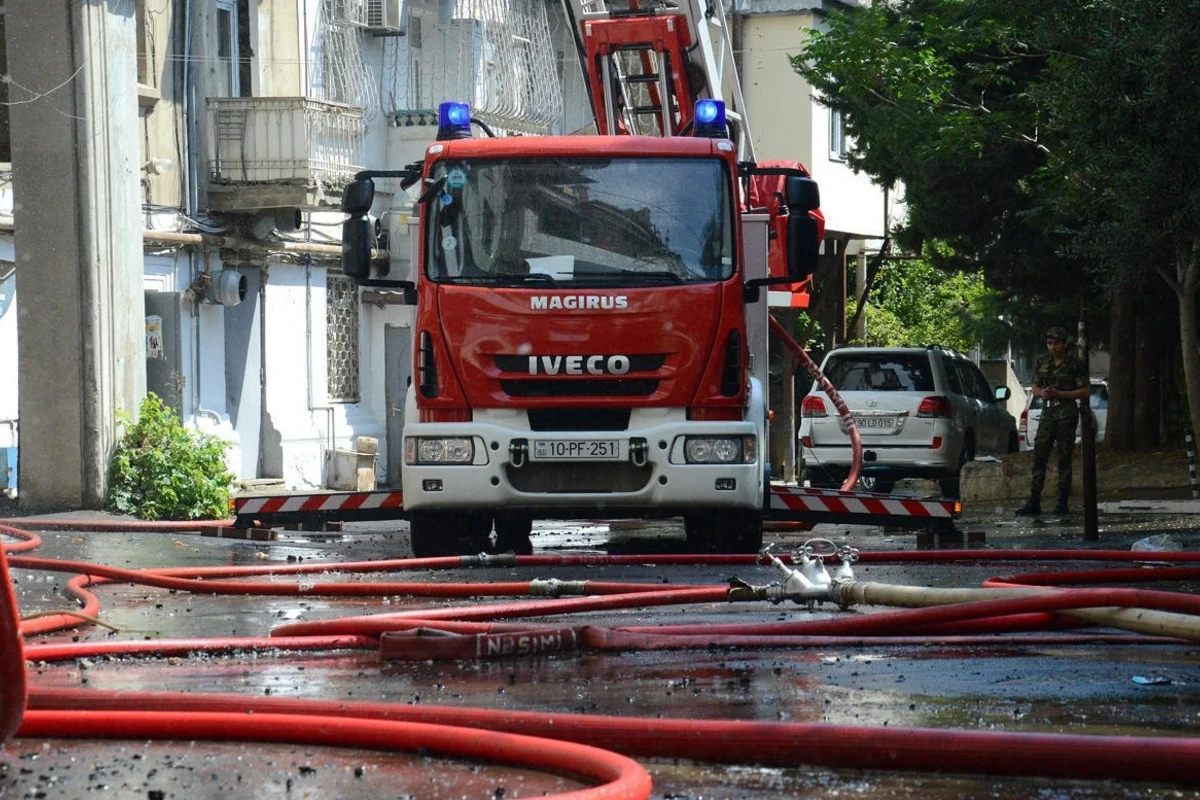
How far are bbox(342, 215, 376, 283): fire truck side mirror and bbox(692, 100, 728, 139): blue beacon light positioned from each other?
228cm

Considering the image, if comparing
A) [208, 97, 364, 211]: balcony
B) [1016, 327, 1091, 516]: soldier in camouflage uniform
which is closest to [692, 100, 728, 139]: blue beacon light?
[1016, 327, 1091, 516]: soldier in camouflage uniform

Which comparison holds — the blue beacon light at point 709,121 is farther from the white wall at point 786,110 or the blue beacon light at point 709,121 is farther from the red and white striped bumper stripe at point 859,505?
the white wall at point 786,110

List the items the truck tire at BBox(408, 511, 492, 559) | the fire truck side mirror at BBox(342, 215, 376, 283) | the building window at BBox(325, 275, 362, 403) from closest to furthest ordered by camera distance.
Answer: the fire truck side mirror at BBox(342, 215, 376, 283), the truck tire at BBox(408, 511, 492, 559), the building window at BBox(325, 275, 362, 403)

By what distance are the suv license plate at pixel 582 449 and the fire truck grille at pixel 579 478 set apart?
0.34 ft

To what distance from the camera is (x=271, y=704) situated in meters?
5.09

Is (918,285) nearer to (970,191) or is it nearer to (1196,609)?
(970,191)

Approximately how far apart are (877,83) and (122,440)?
426 inches

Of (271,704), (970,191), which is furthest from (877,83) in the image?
(271,704)

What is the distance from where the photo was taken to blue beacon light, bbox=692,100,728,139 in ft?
41.3

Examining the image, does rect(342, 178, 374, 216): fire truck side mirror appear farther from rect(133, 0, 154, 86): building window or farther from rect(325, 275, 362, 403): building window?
rect(325, 275, 362, 403): building window

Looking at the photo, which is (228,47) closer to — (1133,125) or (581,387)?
(1133,125)

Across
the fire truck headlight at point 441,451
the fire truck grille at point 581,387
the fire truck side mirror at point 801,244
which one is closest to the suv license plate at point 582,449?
the fire truck grille at point 581,387

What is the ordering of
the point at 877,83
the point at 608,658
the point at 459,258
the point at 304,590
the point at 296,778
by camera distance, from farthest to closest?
the point at 877,83 → the point at 459,258 → the point at 304,590 → the point at 608,658 → the point at 296,778

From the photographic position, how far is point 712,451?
11.6 meters
